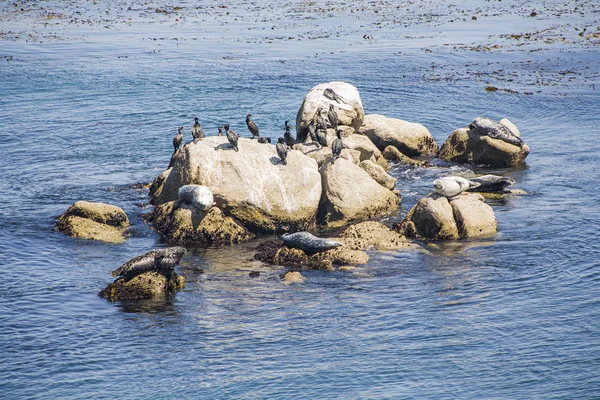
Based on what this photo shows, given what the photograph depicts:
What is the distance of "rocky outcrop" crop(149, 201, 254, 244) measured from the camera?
25109 mm

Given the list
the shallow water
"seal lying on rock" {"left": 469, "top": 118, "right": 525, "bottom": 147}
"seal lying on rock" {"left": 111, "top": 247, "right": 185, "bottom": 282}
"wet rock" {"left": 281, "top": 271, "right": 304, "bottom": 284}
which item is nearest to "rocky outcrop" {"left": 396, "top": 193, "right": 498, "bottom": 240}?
the shallow water

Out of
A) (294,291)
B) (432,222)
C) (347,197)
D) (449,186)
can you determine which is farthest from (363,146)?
(294,291)

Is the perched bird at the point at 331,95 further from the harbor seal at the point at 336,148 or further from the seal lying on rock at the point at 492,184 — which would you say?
the seal lying on rock at the point at 492,184

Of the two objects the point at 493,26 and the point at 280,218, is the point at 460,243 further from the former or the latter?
the point at 493,26

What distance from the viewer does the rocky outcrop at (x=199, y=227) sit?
25109 millimetres

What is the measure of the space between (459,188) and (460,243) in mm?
2104

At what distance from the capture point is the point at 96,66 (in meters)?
52.1

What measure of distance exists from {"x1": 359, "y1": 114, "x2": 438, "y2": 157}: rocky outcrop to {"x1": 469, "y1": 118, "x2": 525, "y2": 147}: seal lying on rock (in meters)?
2.43

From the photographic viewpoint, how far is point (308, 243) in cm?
2342

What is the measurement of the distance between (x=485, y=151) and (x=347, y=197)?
9.45m

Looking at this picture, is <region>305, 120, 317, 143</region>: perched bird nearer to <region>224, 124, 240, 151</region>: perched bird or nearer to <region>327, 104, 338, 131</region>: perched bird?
<region>327, 104, 338, 131</region>: perched bird

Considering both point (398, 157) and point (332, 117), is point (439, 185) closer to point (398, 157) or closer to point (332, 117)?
point (332, 117)

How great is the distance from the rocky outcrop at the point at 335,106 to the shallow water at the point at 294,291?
11.8ft

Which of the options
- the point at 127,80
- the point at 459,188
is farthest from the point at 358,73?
the point at 459,188
